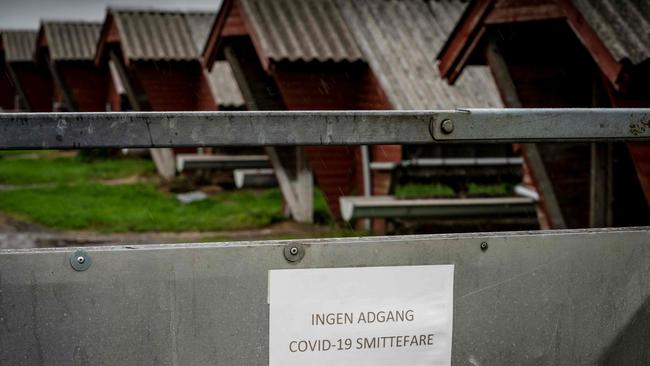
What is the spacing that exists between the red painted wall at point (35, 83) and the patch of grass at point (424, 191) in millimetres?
27118

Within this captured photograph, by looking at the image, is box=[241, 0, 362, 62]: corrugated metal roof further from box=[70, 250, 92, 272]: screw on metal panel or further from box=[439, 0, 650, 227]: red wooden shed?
box=[70, 250, 92, 272]: screw on metal panel

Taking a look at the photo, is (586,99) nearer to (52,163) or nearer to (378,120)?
(378,120)

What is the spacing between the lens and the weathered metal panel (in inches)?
83.9

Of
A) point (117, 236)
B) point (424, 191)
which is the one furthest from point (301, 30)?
point (117, 236)

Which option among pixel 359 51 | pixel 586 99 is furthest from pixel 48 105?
pixel 586 99

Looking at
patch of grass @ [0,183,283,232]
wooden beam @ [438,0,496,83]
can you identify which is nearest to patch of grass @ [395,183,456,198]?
patch of grass @ [0,183,283,232]

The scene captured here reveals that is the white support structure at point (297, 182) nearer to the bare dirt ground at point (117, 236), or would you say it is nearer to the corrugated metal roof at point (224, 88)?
the bare dirt ground at point (117, 236)

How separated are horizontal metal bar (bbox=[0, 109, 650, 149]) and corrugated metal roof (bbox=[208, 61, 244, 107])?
49.8 ft

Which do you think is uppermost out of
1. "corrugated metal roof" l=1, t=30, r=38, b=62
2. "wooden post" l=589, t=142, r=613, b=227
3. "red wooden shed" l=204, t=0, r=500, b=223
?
"corrugated metal roof" l=1, t=30, r=38, b=62

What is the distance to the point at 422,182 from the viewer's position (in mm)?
12305

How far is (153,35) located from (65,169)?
250 inches

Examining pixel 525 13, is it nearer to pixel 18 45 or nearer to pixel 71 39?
pixel 71 39

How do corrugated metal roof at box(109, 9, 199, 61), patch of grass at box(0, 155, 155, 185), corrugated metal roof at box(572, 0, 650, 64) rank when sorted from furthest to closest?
patch of grass at box(0, 155, 155, 185) < corrugated metal roof at box(109, 9, 199, 61) < corrugated metal roof at box(572, 0, 650, 64)

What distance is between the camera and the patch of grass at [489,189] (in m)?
12.1
